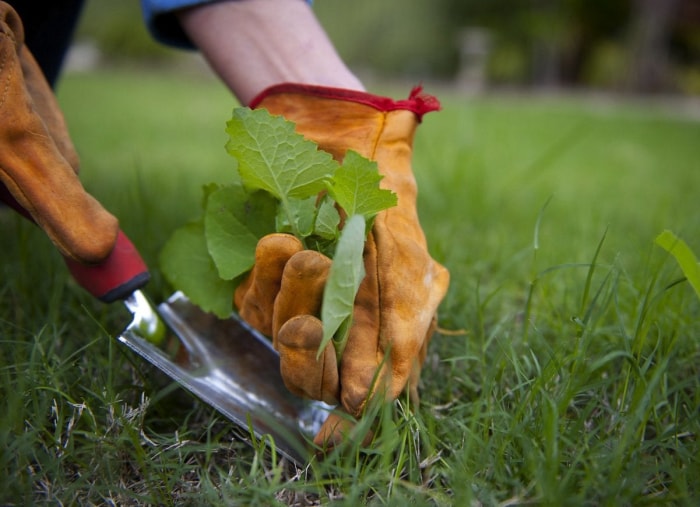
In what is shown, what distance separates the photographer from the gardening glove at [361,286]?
0.83 meters

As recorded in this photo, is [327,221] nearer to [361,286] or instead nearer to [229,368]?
[361,286]

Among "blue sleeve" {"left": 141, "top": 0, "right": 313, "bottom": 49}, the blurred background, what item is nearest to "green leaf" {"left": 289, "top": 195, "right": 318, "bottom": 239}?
"blue sleeve" {"left": 141, "top": 0, "right": 313, "bottom": 49}

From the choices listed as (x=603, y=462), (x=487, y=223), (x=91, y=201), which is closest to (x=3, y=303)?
(x=91, y=201)

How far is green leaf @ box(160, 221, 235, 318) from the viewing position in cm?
104

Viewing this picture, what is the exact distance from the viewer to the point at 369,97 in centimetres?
105

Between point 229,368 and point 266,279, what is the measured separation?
10.0 inches

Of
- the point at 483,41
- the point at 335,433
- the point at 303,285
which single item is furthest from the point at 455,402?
the point at 483,41

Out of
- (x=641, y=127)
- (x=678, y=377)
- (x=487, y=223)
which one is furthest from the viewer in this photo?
(x=641, y=127)

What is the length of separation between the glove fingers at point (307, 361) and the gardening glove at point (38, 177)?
0.35 meters

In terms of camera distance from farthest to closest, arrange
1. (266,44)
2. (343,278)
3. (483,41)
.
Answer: (483,41) → (266,44) → (343,278)

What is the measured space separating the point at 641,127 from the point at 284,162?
5.63 metres

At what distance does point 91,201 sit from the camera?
3.11 feet

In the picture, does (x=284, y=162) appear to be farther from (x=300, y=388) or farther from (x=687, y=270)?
(x=687, y=270)

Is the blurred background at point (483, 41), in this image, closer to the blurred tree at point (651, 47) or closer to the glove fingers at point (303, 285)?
the blurred tree at point (651, 47)
